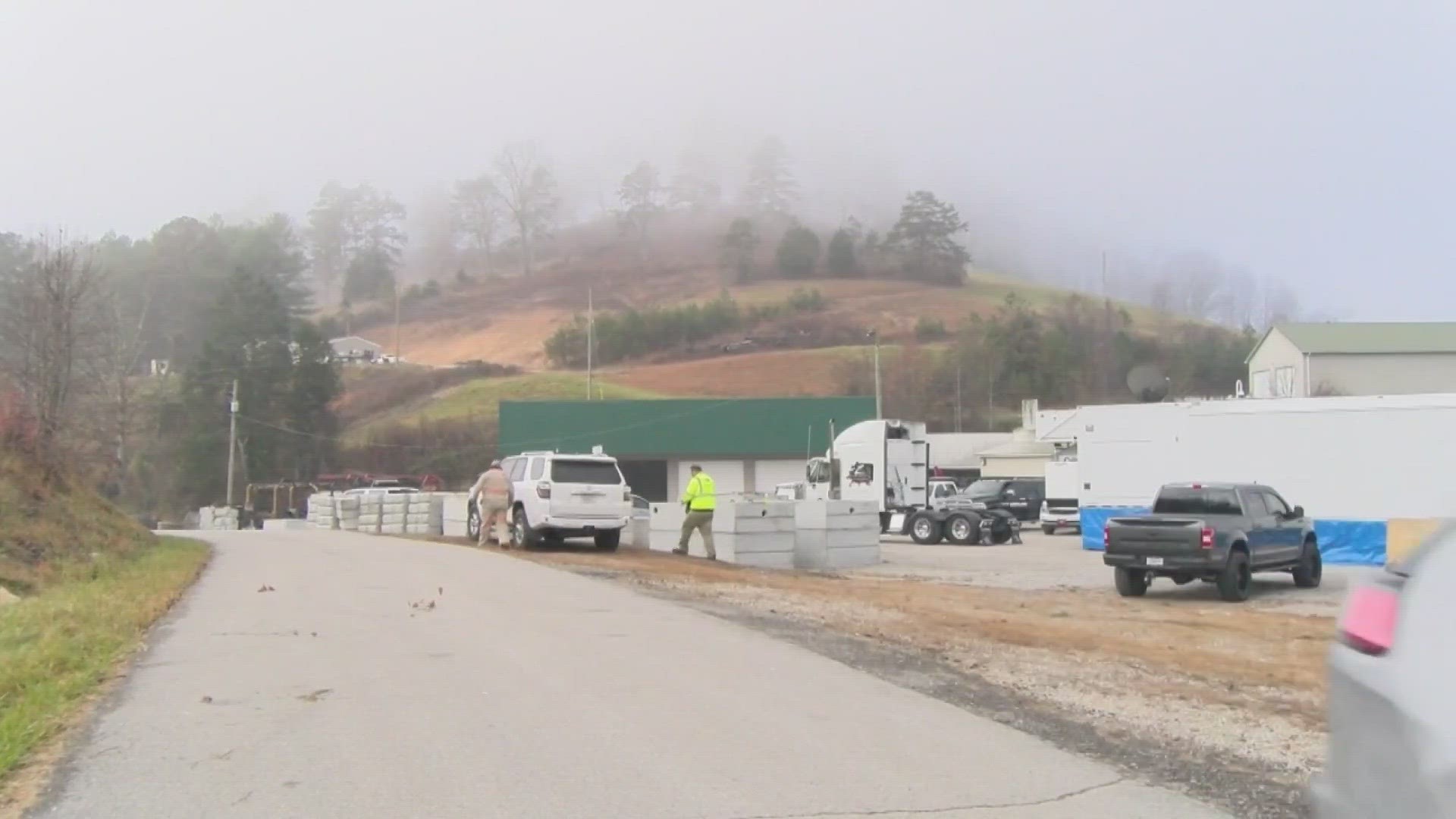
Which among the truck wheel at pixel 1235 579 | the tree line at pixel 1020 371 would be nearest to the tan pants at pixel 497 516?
the truck wheel at pixel 1235 579

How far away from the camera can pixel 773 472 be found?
67375mm

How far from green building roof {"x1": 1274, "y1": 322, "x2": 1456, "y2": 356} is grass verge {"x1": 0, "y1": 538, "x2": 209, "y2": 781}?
58.8 meters

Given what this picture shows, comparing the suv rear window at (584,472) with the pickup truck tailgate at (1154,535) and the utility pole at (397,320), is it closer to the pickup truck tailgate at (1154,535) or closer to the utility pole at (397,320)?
the pickup truck tailgate at (1154,535)

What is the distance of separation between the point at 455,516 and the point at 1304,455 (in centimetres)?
1978

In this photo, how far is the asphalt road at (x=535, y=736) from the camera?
263 inches

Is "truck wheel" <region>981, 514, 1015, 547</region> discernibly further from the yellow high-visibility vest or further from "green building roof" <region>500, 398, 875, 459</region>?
"green building roof" <region>500, 398, 875, 459</region>

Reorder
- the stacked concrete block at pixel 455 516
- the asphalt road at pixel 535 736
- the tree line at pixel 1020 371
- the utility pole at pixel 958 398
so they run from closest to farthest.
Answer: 1. the asphalt road at pixel 535 736
2. the stacked concrete block at pixel 455 516
3. the tree line at pixel 1020 371
4. the utility pole at pixel 958 398

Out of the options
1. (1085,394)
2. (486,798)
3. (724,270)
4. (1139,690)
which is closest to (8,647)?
(486,798)

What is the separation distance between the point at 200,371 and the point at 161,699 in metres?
71.5

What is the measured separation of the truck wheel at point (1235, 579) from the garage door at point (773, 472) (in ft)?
153

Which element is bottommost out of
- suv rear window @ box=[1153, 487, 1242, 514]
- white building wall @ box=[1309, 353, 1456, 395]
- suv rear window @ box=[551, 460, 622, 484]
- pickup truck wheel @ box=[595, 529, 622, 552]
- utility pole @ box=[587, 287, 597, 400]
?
pickup truck wheel @ box=[595, 529, 622, 552]

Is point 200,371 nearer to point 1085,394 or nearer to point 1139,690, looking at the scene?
point 1085,394

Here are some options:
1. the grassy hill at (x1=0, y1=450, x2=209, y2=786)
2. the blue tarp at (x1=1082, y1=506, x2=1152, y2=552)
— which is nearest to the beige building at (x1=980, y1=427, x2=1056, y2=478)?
the blue tarp at (x1=1082, y1=506, x2=1152, y2=552)

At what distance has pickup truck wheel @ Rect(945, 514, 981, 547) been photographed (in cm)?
3578
